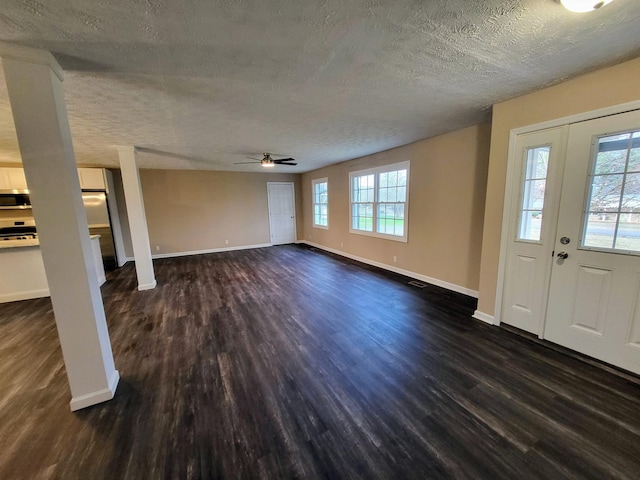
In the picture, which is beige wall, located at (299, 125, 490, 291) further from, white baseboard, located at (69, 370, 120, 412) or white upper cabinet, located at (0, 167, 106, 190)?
white upper cabinet, located at (0, 167, 106, 190)

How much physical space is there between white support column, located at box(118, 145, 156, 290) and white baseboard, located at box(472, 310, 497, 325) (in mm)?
4957

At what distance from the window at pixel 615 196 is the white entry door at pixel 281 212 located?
700cm

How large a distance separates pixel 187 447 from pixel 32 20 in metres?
2.51

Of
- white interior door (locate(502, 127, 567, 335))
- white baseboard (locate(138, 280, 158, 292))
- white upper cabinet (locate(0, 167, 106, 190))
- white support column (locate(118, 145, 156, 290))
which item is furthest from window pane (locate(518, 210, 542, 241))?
white upper cabinet (locate(0, 167, 106, 190))

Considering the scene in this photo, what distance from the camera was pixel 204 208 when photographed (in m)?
7.15

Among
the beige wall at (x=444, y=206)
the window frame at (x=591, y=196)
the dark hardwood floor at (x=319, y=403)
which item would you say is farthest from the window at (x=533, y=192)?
the dark hardwood floor at (x=319, y=403)

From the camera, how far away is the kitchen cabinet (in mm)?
4934

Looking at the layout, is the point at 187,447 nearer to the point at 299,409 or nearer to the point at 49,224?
the point at 299,409

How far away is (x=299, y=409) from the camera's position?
178 centimetres

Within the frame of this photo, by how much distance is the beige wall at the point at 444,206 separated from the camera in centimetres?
349

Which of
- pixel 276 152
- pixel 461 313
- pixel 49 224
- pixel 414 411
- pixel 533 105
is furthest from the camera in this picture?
pixel 276 152

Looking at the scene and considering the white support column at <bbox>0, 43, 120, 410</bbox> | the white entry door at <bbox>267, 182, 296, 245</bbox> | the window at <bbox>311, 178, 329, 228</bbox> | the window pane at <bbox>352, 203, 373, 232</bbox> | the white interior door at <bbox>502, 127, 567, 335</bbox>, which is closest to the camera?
the white support column at <bbox>0, 43, 120, 410</bbox>

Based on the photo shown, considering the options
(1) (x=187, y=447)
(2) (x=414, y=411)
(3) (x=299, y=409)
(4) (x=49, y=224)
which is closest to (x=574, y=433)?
(2) (x=414, y=411)

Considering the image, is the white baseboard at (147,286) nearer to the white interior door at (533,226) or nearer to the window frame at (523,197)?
the white interior door at (533,226)
